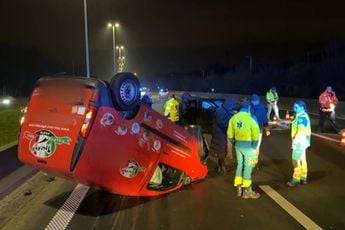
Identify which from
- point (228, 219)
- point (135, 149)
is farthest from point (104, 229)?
point (228, 219)

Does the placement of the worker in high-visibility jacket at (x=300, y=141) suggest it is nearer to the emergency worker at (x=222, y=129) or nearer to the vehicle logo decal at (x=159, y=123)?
the emergency worker at (x=222, y=129)

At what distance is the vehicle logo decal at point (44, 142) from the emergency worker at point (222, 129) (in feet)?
14.4

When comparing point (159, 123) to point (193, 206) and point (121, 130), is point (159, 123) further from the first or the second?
point (193, 206)

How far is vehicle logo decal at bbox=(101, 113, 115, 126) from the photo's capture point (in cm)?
698

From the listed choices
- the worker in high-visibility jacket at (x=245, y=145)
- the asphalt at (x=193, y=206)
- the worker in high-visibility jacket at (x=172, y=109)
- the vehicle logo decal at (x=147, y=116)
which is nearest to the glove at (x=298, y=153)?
the asphalt at (x=193, y=206)

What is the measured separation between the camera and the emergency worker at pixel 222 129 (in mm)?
10438

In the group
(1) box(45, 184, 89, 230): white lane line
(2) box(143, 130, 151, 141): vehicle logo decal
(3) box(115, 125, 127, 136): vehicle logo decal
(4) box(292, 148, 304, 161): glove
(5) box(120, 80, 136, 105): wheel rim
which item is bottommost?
(1) box(45, 184, 89, 230): white lane line

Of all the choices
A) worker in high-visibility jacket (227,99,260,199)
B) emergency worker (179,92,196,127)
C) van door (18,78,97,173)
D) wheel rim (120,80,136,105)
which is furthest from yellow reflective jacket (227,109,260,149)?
emergency worker (179,92,196,127)

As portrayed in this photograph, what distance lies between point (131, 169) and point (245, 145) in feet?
7.25

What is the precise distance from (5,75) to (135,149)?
278 ft

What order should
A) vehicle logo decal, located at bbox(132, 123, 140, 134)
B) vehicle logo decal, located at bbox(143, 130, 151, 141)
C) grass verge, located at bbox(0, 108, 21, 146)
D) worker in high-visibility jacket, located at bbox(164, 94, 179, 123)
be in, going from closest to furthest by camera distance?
vehicle logo decal, located at bbox(132, 123, 140, 134) → vehicle logo decal, located at bbox(143, 130, 151, 141) → worker in high-visibility jacket, located at bbox(164, 94, 179, 123) → grass verge, located at bbox(0, 108, 21, 146)

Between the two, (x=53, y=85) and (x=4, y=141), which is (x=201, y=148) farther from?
(x=4, y=141)

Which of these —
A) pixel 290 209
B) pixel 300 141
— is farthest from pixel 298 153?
pixel 290 209

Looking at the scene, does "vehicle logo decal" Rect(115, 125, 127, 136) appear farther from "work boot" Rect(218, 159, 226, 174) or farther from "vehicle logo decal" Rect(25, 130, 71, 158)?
"work boot" Rect(218, 159, 226, 174)
